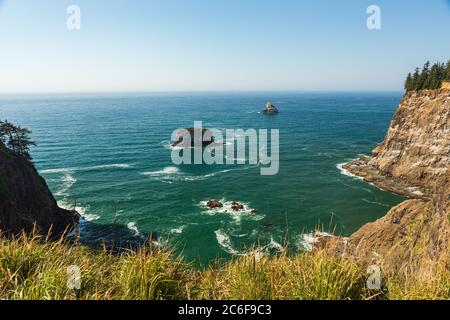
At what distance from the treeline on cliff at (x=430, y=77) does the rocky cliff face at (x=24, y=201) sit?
7193 cm

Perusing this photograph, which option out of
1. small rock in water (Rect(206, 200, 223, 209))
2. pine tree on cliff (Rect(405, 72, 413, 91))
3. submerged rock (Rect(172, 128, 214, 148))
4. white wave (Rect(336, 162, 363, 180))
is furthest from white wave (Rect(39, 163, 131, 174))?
pine tree on cliff (Rect(405, 72, 413, 91))

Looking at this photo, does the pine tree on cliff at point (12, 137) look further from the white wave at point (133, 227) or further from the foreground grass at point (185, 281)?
the foreground grass at point (185, 281)

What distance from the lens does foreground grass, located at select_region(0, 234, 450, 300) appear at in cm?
701

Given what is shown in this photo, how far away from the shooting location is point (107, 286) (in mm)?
7688

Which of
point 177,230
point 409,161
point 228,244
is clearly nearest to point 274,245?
point 228,244

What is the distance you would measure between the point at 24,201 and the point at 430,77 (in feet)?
256

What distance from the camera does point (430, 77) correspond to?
64500mm

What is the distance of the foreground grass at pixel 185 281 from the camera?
23.0ft

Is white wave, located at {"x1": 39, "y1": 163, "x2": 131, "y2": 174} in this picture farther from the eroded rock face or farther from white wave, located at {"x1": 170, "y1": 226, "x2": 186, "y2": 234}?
the eroded rock face

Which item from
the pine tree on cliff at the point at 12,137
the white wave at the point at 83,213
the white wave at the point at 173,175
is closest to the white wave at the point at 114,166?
the white wave at the point at 173,175

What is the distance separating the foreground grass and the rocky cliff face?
2675 centimetres

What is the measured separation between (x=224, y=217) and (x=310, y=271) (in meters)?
40.8

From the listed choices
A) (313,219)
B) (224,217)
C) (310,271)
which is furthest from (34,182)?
(310,271)
